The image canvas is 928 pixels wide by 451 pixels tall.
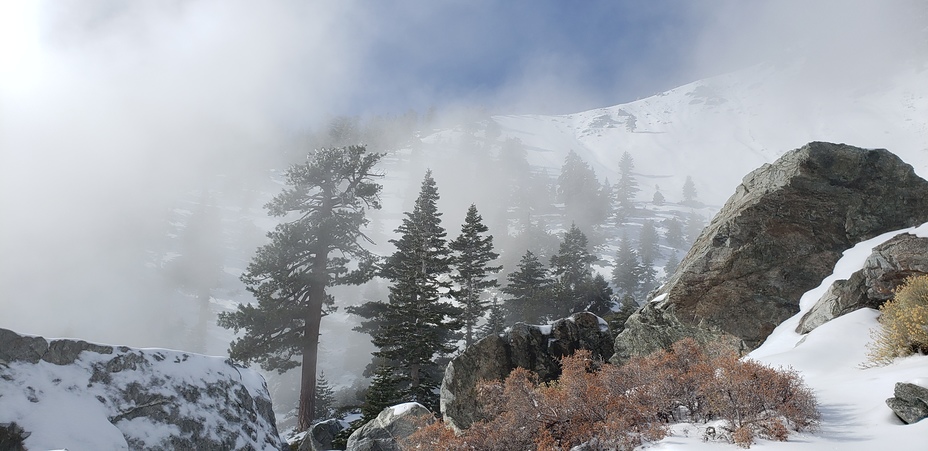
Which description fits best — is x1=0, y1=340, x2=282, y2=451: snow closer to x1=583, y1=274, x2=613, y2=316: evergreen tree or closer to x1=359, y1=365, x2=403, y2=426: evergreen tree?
x1=359, y1=365, x2=403, y2=426: evergreen tree

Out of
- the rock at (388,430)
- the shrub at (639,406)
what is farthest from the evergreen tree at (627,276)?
the shrub at (639,406)

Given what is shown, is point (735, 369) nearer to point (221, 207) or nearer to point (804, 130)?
point (221, 207)

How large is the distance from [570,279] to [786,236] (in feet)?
85.9

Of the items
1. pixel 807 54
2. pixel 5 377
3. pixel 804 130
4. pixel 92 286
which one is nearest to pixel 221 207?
pixel 92 286

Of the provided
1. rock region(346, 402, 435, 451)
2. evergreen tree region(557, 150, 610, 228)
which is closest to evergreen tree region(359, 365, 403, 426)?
rock region(346, 402, 435, 451)

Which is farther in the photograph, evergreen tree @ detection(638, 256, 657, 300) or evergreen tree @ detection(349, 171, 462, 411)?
evergreen tree @ detection(638, 256, 657, 300)

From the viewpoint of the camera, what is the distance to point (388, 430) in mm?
13906

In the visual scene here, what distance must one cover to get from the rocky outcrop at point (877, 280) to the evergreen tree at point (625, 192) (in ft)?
275

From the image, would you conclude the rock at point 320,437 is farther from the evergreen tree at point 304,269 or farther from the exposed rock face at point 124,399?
the exposed rock face at point 124,399

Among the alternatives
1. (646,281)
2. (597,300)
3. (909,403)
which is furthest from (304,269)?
(646,281)

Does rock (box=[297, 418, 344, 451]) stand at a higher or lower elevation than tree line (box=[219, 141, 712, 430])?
lower

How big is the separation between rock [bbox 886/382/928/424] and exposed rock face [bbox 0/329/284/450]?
11584 millimetres

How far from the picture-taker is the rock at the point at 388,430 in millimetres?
13434

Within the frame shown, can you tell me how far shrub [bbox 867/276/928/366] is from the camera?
7684mm
